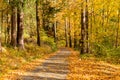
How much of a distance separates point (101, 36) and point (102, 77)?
1417 cm

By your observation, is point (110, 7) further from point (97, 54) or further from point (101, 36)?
point (97, 54)

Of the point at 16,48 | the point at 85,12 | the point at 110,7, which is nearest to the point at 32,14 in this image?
the point at 110,7

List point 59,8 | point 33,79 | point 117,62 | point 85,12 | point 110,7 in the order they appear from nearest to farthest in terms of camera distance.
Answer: point 33,79 → point 117,62 → point 85,12 → point 110,7 → point 59,8

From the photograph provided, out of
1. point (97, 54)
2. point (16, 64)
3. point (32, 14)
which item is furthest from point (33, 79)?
point (32, 14)

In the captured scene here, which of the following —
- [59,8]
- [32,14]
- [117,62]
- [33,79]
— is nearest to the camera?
[33,79]

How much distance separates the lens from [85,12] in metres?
27.7

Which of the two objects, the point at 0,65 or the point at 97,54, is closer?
the point at 0,65

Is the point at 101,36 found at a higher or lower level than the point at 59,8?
lower

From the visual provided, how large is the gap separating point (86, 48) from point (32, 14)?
1970 cm

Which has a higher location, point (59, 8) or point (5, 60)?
point (59, 8)

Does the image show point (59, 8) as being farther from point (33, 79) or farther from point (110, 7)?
point (33, 79)

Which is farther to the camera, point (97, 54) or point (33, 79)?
point (97, 54)

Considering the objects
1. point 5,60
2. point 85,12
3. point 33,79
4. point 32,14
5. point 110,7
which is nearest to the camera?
point 33,79

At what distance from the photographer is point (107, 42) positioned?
27984 mm
